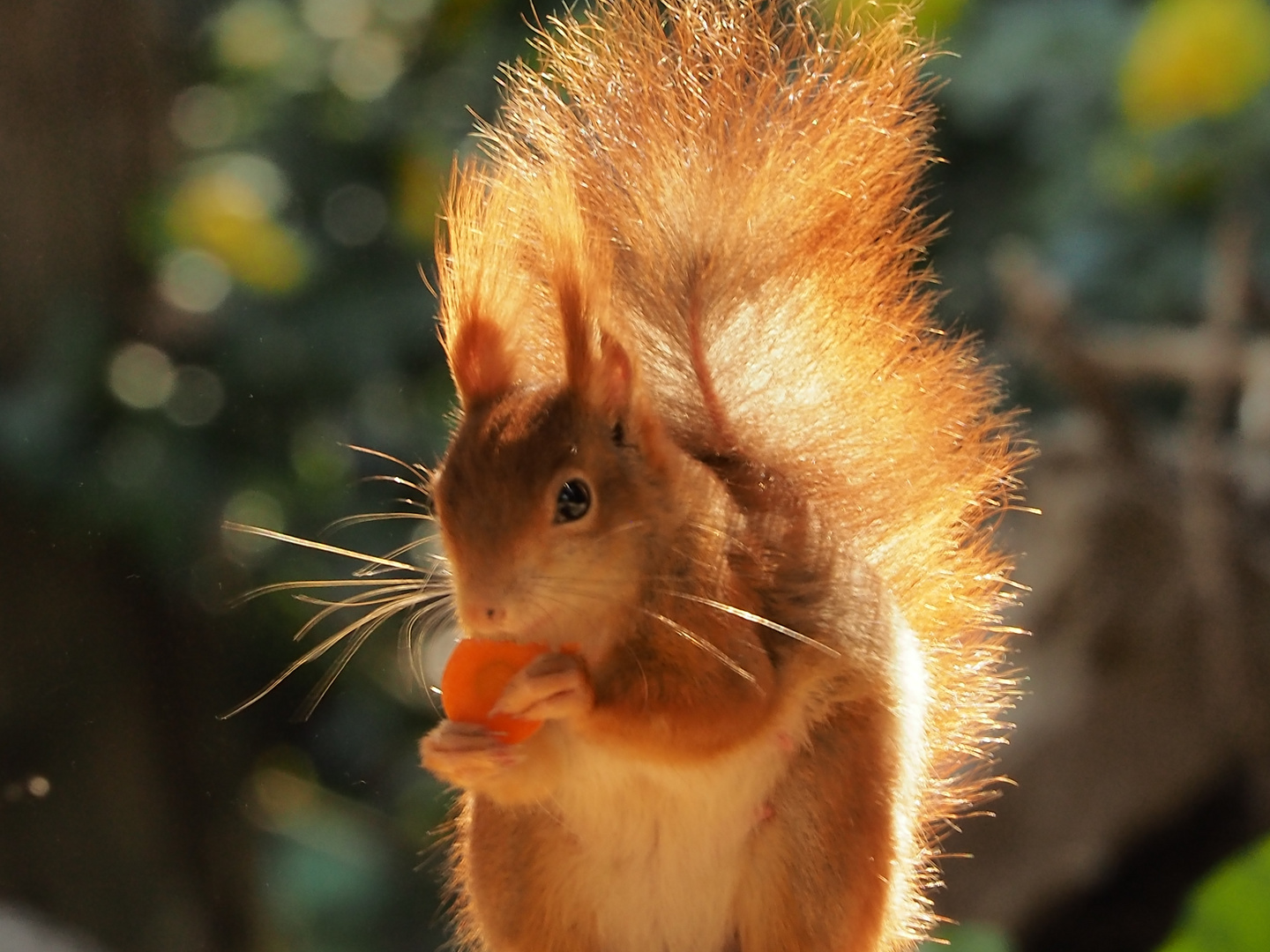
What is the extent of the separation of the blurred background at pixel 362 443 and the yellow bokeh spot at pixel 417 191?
11 mm

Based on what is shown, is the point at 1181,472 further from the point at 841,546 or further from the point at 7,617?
the point at 7,617

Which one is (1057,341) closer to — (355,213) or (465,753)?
(355,213)

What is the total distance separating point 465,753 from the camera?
745 millimetres

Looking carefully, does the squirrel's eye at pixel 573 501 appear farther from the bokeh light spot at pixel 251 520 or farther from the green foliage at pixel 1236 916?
the green foliage at pixel 1236 916

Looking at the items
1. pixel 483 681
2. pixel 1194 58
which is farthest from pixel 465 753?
pixel 1194 58

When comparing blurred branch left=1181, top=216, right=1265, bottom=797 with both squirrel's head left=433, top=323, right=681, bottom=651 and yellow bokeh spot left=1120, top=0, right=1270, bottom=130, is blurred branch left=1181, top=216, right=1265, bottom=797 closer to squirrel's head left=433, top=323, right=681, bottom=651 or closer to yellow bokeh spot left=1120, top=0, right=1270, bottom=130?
yellow bokeh spot left=1120, top=0, right=1270, bottom=130

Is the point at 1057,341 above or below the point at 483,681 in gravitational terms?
below

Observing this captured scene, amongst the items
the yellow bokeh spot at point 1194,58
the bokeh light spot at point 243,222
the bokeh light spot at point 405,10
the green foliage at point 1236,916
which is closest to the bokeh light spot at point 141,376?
the bokeh light spot at point 243,222

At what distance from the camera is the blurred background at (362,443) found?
1.38 metres

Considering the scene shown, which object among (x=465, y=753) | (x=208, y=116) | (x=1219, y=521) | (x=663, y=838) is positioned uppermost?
(x=208, y=116)

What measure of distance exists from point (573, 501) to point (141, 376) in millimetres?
1000

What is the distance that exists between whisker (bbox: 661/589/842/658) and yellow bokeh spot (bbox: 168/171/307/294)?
93 centimetres

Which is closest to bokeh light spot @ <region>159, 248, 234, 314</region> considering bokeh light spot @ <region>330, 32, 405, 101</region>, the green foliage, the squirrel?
bokeh light spot @ <region>330, 32, 405, 101</region>

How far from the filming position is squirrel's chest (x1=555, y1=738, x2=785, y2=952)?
0.79 metres
